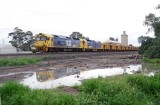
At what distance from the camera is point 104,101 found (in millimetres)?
12758

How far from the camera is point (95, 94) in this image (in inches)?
522

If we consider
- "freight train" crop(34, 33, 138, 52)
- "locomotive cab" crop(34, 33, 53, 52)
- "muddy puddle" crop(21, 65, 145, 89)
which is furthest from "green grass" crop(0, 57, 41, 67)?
"freight train" crop(34, 33, 138, 52)

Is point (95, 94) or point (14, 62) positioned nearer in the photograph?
point (95, 94)

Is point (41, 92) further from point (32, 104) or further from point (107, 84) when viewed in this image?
point (107, 84)

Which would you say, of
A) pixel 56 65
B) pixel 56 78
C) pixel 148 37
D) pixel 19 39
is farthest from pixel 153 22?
pixel 19 39

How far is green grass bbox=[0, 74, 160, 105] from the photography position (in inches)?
471

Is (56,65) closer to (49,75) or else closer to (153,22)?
(49,75)

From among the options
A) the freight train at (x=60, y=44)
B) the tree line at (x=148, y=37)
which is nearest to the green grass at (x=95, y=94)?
the tree line at (x=148, y=37)

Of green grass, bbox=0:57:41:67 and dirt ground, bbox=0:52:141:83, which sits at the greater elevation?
green grass, bbox=0:57:41:67

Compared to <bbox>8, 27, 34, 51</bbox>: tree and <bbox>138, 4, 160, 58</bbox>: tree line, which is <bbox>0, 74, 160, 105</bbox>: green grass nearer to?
<bbox>138, 4, 160, 58</bbox>: tree line

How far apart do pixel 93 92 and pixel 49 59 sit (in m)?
24.2

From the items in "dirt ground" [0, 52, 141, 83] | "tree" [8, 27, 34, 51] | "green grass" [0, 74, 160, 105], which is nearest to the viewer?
"green grass" [0, 74, 160, 105]

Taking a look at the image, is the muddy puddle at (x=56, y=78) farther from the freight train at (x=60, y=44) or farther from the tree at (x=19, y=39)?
the tree at (x=19, y=39)

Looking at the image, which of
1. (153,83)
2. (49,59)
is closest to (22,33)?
(49,59)
